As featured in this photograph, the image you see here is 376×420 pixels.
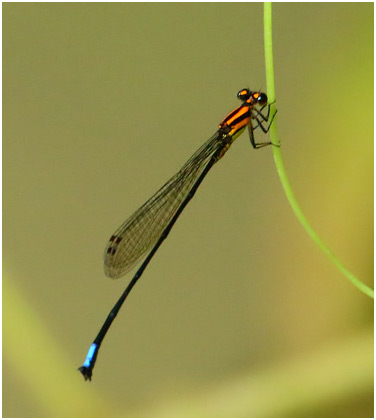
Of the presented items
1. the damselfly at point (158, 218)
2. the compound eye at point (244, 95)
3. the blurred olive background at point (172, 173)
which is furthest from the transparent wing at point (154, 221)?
the blurred olive background at point (172, 173)

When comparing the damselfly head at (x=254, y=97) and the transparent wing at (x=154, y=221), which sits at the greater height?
the damselfly head at (x=254, y=97)

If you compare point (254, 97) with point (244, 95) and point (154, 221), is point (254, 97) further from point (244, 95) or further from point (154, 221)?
point (154, 221)

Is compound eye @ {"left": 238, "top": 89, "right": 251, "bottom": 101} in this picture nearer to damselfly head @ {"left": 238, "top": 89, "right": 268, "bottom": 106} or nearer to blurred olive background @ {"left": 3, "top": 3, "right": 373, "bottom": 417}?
damselfly head @ {"left": 238, "top": 89, "right": 268, "bottom": 106}

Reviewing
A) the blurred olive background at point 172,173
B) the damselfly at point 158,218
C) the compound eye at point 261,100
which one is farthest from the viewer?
the blurred olive background at point 172,173

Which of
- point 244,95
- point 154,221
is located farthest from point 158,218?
point 244,95

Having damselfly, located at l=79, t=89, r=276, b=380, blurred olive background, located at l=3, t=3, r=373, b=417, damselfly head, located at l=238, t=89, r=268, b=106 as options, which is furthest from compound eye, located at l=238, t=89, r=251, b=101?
blurred olive background, located at l=3, t=3, r=373, b=417

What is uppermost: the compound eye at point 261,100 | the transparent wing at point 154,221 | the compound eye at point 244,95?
the compound eye at point 244,95

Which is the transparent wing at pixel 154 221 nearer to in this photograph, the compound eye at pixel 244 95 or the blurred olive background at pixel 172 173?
the compound eye at pixel 244 95
